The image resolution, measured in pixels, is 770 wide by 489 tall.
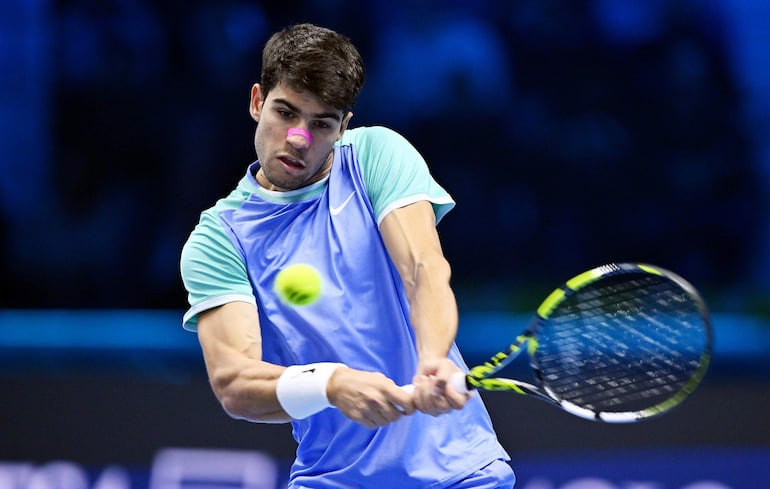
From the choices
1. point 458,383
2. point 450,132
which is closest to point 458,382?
point 458,383

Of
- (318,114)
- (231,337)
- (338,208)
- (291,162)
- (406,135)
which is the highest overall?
(406,135)

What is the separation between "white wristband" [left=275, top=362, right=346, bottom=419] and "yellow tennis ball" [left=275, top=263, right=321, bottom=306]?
23 centimetres

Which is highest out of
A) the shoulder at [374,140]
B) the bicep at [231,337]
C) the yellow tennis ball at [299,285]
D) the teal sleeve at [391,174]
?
the shoulder at [374,140]

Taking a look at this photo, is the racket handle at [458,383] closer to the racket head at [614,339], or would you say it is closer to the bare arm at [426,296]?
the bare arm at [426,296]

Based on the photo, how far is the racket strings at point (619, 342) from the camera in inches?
120

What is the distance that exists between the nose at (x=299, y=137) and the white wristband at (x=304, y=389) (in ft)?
1.92

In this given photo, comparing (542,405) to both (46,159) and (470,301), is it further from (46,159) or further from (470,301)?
(46,159)

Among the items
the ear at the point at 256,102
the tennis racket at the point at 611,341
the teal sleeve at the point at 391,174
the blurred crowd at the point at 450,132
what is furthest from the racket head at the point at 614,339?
the blurred crowd at the point at 450,132

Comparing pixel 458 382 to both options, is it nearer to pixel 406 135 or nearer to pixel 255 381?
pixel 255 381

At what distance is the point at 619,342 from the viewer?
10.3 ft

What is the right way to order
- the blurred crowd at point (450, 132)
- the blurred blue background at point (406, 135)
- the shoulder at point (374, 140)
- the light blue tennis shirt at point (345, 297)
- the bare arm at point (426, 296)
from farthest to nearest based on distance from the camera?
the blurred crowd at point (450, 132) → the blurred blue background at point (406, 135) → the shoulder at point (374, 140) → the light blue tennis shirt at point (345, 297) → the bare arm at point (426, 296)

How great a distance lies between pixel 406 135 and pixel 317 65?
295cm

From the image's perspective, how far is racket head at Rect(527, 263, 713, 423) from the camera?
3.01m

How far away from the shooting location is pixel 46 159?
639cm
